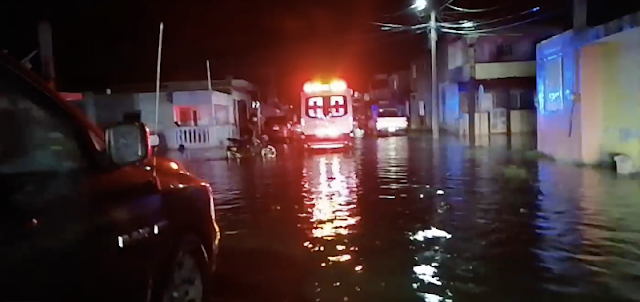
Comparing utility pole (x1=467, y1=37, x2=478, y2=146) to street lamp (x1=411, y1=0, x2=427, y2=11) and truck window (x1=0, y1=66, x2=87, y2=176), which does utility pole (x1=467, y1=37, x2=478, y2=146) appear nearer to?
street lamp (x1=411, y1=0, x2=427, y2=11)

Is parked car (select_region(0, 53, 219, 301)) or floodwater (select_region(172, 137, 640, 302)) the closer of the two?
parked car (select_region(0, 53, 219, 301))

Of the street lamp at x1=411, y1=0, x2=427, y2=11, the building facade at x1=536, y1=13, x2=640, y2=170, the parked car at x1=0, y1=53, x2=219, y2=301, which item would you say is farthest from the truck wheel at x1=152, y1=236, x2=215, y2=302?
the street lamp at x1=411, y1=0, x2=427, y2=11

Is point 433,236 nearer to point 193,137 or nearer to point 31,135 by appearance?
point 31,135

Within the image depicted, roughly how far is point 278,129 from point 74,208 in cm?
3576

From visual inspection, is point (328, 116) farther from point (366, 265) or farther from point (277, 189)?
point (366, 265)

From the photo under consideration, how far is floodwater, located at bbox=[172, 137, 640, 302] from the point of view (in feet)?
22.2

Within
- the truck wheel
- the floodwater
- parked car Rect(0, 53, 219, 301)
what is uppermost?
parked car Rect(0, 53, 219, 301)

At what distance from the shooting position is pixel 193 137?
109 feet

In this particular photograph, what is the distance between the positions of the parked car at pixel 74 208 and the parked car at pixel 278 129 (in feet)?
110

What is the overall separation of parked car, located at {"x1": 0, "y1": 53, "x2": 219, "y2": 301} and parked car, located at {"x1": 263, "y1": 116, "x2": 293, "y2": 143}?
33560 millimetres

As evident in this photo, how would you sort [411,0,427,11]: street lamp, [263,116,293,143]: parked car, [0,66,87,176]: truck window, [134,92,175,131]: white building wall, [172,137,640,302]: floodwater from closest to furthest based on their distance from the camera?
1. [0,66,87,176]: truck window
2. [172,137,640,302]: floodwater
3. [134,92,175,131]: white building wall
4. [411,0,427,11]: street lamp
5. [263,116,293,143]: parked car

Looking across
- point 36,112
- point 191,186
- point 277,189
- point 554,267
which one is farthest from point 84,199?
point 277,189

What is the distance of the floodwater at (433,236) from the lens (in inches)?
267

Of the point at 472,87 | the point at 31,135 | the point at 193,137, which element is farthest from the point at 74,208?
the point at 472,87
